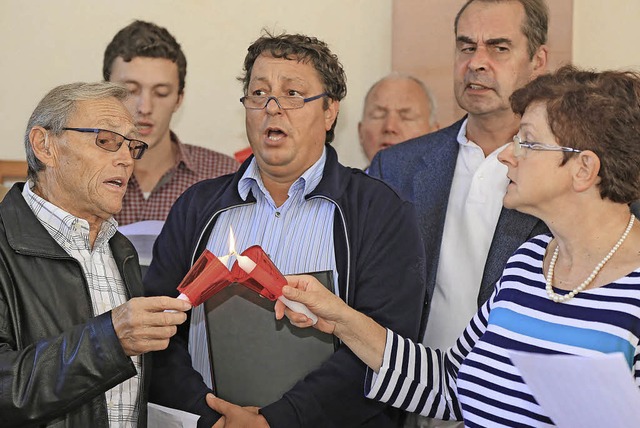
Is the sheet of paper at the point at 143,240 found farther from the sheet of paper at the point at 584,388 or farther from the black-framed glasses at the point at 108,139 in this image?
the sheet of paper at the point at 584,388

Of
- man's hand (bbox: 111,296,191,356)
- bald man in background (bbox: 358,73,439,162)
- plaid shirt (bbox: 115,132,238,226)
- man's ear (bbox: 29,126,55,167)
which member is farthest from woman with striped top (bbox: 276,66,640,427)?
bald man in background (bbox: 358,73,439,162)

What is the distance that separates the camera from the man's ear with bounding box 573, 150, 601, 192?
205cm

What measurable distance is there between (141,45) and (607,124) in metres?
2.50

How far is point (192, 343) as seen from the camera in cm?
273

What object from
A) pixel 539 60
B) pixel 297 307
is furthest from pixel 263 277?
pixel 539 60

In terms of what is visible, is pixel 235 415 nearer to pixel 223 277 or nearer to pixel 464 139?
pixel 223 277

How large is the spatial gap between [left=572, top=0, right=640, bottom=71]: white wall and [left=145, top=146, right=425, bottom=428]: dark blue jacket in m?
2.28

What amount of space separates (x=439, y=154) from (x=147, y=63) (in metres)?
1.52

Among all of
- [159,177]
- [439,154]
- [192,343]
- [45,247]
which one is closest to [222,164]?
[159,177]

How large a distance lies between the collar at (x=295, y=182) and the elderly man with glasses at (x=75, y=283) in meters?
0.40

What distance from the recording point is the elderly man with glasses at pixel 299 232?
252cm

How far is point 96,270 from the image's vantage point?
2396 mm

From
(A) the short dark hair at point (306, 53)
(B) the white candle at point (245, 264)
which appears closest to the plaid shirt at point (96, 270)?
(B) the white candle at point (245, 264)

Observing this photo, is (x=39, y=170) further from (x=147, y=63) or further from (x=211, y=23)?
(x=211, y=23)
